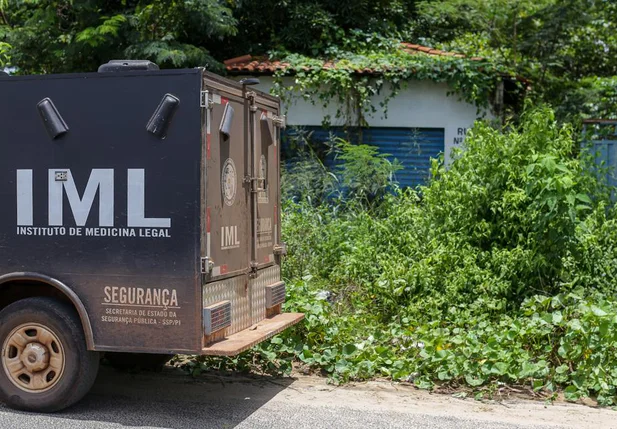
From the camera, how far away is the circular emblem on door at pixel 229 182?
6312 millimetres

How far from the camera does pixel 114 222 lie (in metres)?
6.14

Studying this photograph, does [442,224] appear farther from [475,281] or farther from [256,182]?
[256,182]

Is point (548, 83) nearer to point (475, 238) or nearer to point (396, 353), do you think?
point (475, 238)

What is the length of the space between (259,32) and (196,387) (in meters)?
11.7

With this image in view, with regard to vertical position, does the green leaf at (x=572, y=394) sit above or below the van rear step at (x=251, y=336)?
below

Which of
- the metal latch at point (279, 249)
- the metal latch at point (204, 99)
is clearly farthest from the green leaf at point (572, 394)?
the metal latch at point (204, 99)

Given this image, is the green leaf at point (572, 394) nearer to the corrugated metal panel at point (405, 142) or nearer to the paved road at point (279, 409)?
the paved road at point (279, 409)

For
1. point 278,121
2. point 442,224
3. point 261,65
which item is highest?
point 261,65

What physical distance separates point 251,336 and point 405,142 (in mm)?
9239

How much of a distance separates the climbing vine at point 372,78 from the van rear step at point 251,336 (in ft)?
27.3

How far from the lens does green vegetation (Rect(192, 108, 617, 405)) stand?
24.0 ft

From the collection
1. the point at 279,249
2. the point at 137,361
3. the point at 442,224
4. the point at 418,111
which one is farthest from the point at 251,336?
the point at 418,111

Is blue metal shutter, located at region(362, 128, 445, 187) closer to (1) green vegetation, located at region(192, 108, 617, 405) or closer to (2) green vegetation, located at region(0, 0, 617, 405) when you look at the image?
(2) green vegetation, located at region(0, 0, 617, 405)

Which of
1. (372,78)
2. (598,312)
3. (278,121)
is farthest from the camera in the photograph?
(372,78)
